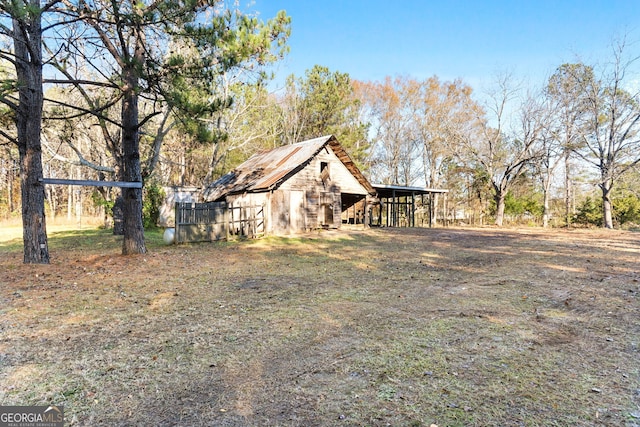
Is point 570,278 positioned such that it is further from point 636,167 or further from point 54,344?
point 636,167

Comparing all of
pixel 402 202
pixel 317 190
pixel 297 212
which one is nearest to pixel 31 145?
pixel 297 212

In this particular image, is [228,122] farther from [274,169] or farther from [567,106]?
[567,106]

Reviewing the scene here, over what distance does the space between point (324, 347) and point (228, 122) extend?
21350mm

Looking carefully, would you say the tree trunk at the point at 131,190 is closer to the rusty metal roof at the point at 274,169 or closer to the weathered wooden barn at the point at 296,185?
the weathered wooden barn at the point at 296,185

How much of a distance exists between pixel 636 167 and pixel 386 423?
29746 mm

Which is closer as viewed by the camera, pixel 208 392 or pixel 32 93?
pixel 208 392

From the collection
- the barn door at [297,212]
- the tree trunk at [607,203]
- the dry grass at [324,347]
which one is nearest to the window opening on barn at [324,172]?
the barn door at [297,212]

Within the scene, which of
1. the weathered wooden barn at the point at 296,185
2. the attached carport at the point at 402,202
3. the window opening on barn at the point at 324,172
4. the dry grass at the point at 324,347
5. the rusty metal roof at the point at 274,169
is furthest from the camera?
the attached carport at the point at 402,202

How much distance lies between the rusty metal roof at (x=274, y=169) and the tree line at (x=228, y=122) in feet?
5.32

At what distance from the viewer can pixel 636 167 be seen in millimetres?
23250

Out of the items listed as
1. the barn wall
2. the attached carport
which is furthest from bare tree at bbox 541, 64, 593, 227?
the barn wall

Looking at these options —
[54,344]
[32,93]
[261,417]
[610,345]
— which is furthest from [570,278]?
[32,93]

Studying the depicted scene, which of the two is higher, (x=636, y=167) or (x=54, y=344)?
(x=636, y=167)

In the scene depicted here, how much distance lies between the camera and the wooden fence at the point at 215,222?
1397 centimetres
